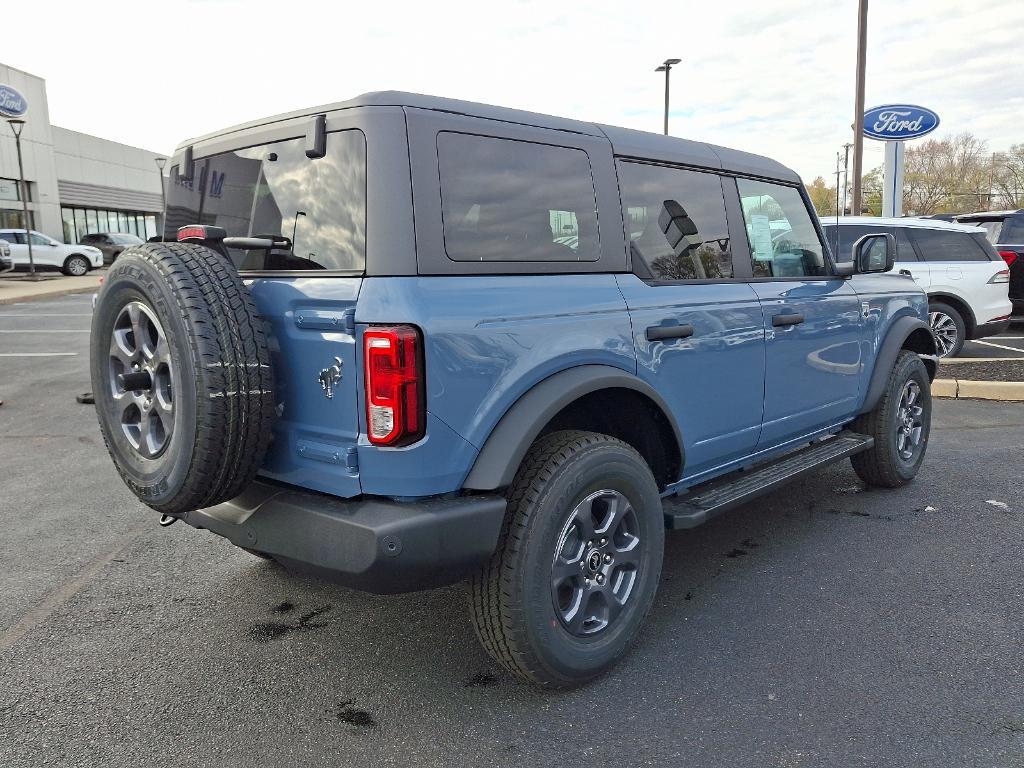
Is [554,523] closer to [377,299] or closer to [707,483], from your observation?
[377,299]

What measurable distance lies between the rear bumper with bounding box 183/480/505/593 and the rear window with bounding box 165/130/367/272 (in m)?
0.73

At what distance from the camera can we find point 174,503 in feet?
8.15

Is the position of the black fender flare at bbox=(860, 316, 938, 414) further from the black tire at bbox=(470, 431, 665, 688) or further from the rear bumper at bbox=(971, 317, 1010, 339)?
the rear bumper at bbox=(971, 317, 1010, 339)

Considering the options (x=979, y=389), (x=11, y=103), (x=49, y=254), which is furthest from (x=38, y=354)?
(x=11, y=103)

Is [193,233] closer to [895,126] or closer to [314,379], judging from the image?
[314,379]

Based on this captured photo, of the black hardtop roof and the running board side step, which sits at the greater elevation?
the black hardtop roof

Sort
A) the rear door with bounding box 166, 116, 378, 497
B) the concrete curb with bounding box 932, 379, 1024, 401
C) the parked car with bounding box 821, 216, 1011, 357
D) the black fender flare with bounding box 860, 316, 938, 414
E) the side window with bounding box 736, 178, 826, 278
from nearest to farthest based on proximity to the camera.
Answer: the rear door with bounding box 166, 116, 378, 497, the side window with bounding box 736, 178, 826, 278, the black fender flare with bounding box 860, 316, 938, 414, the concrete curb with bounding box 932, 379, 1024, 401, the parked car with bounding box 821, 216, 1011, 357

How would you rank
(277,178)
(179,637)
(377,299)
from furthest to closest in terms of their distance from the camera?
(179,637)
(277,178)
(377,299)

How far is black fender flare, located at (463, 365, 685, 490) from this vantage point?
246cm

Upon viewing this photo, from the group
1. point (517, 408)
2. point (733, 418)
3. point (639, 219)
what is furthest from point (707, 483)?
point (517, 408)

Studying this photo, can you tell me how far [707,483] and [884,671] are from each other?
1.13 meters

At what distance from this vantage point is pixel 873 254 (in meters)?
4.32

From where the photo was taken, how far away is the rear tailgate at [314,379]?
7.78 ft

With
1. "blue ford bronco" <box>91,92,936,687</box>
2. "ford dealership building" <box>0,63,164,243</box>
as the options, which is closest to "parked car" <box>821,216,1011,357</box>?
"blue ford bronco" <box>91,92,936,687</box>
